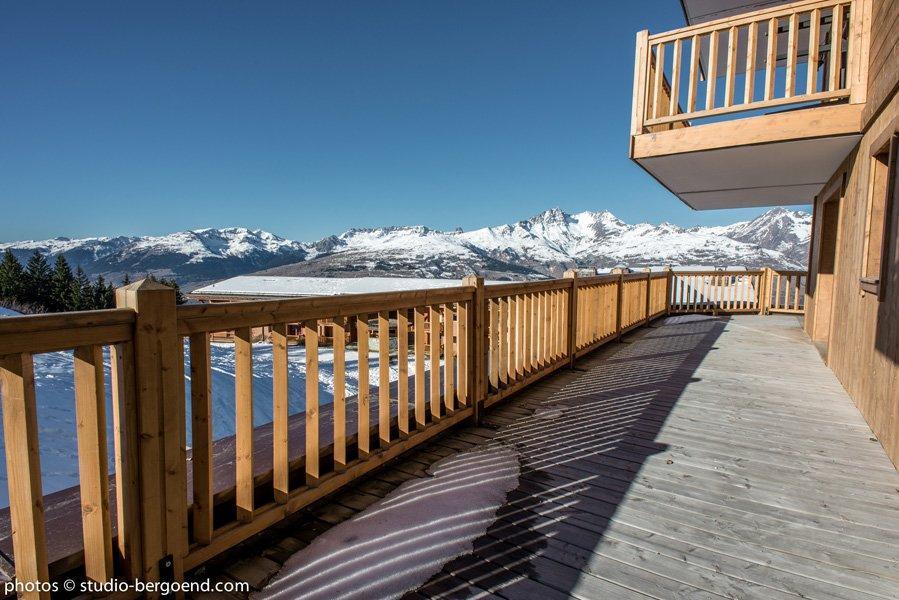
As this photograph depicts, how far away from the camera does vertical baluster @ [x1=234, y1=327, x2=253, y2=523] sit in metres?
1.70

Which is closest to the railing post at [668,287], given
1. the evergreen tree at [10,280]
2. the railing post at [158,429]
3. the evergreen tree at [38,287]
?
the railing post at [158,429]

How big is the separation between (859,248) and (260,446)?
504cm

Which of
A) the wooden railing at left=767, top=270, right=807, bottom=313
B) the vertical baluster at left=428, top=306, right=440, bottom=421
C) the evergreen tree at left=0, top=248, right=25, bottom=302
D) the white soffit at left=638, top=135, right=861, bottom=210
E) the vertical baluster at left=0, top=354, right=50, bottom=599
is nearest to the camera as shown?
the vertical baluster at left=0, top=354, right=50, bottom=599

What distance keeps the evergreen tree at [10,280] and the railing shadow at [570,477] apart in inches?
2105

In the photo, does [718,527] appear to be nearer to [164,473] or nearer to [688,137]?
[164,473]

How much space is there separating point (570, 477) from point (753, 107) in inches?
155

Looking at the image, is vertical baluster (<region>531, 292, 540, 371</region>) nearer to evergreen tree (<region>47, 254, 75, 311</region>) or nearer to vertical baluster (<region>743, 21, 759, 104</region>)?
vertical baluster (<region>743, 21, 759, 104</region>)

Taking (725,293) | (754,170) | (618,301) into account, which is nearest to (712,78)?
(754,170)

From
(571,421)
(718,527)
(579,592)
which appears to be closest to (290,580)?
(579,592)

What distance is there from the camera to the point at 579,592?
158cm

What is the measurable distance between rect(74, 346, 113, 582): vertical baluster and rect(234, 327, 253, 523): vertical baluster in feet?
1.39

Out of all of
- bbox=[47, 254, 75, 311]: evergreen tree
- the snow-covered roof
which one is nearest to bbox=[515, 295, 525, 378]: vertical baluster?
the snow-covered roof

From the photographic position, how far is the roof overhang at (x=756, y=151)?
4.14 meters

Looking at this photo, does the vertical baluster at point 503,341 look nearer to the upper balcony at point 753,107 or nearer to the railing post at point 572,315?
the railing post at point 572,315
